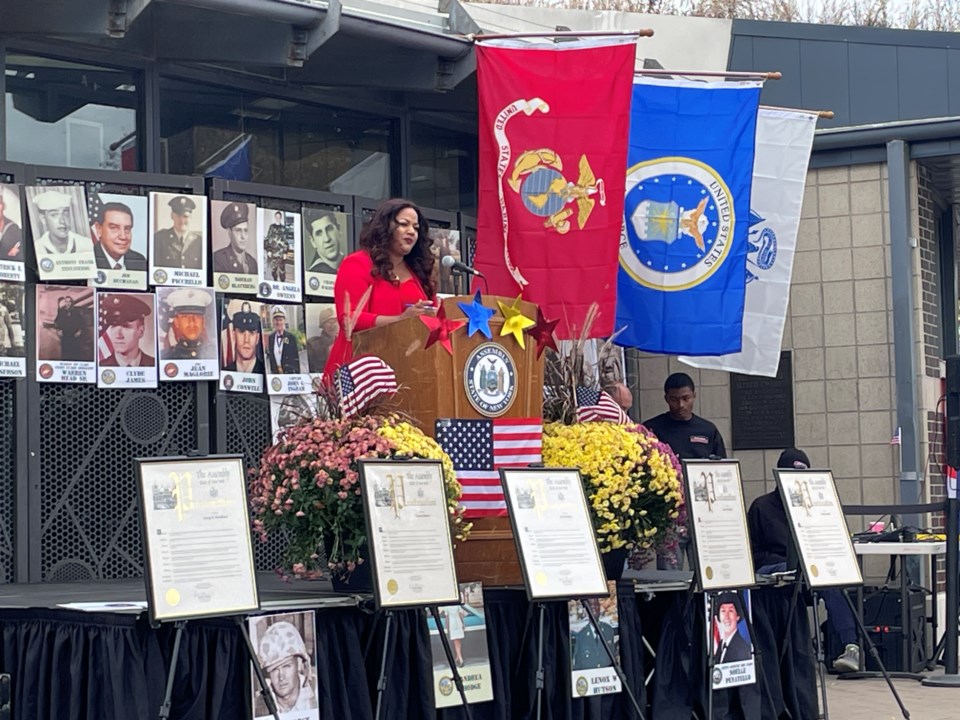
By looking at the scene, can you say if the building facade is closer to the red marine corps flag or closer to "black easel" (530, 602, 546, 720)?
the red marine corps flag

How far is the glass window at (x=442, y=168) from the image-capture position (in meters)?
10.9

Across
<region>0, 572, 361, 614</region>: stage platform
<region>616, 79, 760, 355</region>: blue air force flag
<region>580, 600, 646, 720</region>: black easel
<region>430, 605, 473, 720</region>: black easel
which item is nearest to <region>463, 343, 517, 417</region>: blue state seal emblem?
<region>580, 600, 646, 720</region>: black easel

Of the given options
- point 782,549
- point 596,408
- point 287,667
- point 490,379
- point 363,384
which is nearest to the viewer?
point 287,667

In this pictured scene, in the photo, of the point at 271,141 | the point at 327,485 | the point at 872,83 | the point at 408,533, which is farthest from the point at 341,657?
the point at 872,83

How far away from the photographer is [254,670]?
5.40 metres

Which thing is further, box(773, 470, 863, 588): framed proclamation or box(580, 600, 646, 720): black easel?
box(773, 470, 863, 588): framed proclamation

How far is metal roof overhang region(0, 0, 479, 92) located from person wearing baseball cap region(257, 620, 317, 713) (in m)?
4.27

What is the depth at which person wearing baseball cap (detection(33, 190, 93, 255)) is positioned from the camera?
8.63 metres

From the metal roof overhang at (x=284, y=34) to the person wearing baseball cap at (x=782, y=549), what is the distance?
3.49 meters

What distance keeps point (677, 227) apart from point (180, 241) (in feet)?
10.3

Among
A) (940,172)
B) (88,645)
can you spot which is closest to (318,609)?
(88,645)

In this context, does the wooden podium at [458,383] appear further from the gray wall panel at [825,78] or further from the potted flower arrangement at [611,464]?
the gray wall panel at [825,78]

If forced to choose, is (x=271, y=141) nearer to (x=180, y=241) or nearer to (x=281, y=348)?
(x=180, y=241)

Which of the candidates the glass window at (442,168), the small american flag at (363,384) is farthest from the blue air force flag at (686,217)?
the small american flag at (363,384)
